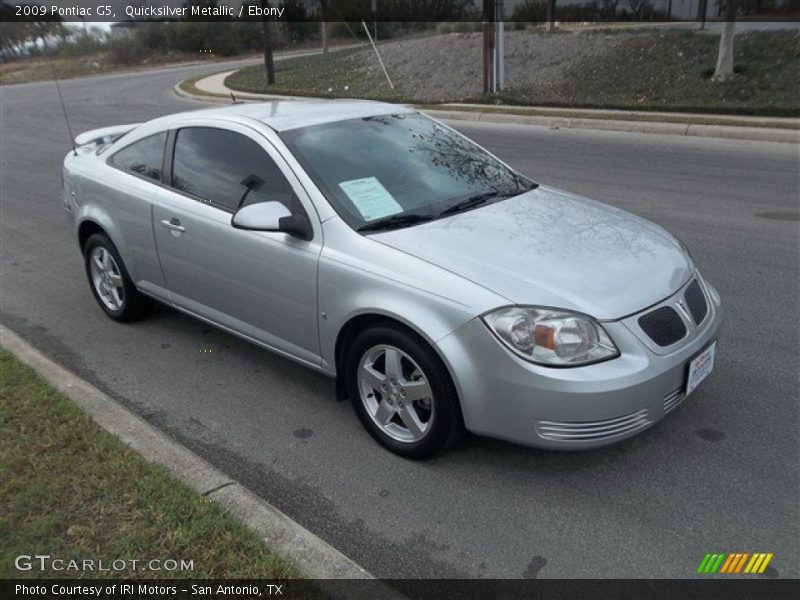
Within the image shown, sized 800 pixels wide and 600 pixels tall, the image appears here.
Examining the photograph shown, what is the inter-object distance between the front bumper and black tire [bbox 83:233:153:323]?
2933mm

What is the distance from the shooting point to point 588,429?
301 centimetres

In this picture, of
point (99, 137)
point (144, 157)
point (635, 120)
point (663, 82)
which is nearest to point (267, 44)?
point (663, 82)

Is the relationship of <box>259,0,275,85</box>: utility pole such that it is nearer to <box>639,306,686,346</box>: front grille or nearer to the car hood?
the car hood

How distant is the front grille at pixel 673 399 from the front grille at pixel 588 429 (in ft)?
0.52

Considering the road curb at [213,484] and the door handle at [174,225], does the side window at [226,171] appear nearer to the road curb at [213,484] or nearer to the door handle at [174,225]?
the door handle at [174,225]

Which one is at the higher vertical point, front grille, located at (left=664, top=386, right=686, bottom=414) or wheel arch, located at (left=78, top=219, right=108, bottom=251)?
wheel arch, located at (left=78, top=219, right=108, bottom=251)

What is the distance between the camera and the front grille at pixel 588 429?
3.00m

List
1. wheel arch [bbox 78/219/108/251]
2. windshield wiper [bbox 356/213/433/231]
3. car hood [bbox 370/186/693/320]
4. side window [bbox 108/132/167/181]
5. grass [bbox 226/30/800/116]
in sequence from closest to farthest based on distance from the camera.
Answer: car hood [bbox 370/186/693/320] < windshield wiper [bbox 356/213/433/231] < side window [bbox 108/132/167/181] < wheel arch [bbox 78/219/108/251] < grass [bbox 226/30/800/116]

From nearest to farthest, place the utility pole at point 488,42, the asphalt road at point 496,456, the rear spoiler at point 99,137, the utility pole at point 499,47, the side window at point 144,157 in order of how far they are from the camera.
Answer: the asphalt road at point 496,456 → the side window at point 144,157 → the rear spoiler at point 99,137 → the utility pole at point 488,42 → the utility pole at point 499,47

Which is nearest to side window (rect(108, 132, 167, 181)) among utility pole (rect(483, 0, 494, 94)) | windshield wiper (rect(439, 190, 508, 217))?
windshield wiper (rect(439, 190, 508, 217))

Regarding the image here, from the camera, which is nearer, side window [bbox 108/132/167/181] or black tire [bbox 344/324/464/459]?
black tire [bbox 344/324/464/459]

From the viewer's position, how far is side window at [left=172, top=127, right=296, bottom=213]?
3941mm

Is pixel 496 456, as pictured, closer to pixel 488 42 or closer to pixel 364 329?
pixel 364 329

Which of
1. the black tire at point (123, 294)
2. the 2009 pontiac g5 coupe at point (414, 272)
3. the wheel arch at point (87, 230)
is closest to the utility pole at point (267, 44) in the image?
the wheel arch at point (87, 230)
